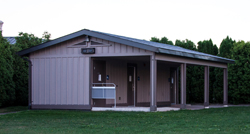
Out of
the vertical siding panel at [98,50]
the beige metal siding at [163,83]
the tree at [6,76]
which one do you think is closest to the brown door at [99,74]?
the vertical siding panel at [98,50]

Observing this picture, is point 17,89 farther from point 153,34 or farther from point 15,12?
point 153,34

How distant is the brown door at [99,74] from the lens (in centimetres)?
1591

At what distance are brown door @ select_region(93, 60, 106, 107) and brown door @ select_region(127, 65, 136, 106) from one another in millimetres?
2076

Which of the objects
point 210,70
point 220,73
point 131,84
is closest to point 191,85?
point 210,70

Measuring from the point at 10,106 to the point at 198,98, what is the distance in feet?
39.0

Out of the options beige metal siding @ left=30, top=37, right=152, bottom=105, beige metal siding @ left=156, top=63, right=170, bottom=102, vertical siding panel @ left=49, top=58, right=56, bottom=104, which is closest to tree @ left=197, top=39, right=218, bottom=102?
beige metal siding @ left=156, top=63, right=170, bottom=102

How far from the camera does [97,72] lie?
16219 mm

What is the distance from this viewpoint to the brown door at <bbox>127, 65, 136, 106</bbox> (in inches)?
726

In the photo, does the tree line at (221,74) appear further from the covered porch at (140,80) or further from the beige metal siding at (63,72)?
the beige metal siding at (63,72)

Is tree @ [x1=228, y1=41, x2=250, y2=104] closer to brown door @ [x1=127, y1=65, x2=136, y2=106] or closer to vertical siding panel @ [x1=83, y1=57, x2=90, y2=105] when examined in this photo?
brown door @ [x1=127, y1=65, x2=136, y2=106]

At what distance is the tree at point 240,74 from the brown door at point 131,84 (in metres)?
6.45

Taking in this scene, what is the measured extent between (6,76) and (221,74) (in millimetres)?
12971

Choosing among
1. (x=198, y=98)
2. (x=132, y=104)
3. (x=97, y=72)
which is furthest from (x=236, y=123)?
(x=198, y=98)

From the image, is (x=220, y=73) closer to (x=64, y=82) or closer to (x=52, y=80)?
(x=64, y=82)
